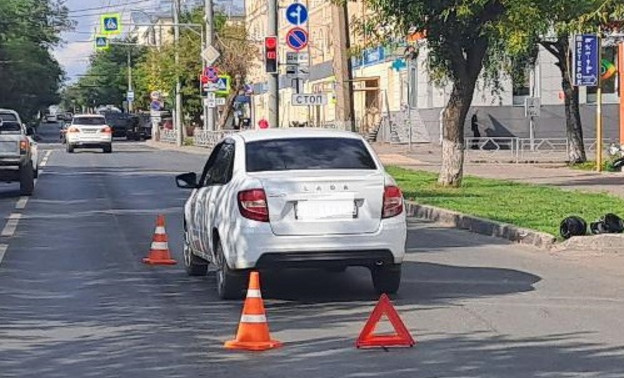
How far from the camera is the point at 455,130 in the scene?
26.0 m

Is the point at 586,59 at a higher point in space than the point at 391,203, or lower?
higher

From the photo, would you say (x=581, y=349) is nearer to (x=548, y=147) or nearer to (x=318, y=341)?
(x=318, y=341)

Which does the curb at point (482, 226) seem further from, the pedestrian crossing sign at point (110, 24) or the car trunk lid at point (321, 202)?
the pedestrian crossing sign at point (110, 24)

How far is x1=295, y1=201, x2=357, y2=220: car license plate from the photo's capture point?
11.6 meters

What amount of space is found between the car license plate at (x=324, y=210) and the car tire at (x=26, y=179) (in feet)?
52.4

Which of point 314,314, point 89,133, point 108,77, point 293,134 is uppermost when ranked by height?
point 108,77

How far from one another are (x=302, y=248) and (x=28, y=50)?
3408 inches

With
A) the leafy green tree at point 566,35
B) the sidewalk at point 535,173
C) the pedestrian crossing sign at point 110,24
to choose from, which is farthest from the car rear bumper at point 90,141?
the leafy green tree at point 566,35

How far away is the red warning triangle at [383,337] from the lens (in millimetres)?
9547

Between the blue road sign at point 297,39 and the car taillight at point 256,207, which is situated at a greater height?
the blue road sign at point 297,39

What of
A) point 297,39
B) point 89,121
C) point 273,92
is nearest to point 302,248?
point 273,92

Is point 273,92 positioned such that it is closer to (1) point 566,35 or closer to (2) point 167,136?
(1) point 566,35

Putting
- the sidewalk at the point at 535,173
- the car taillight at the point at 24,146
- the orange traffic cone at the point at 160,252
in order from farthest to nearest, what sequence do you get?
the sidewalk at the point at 535,173, the car taillight at the point at 24,146, the orange traffic cone at the point at 160,252

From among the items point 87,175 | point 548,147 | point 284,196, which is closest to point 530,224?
point 284,196
